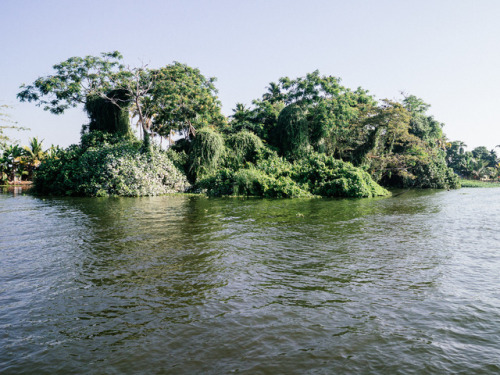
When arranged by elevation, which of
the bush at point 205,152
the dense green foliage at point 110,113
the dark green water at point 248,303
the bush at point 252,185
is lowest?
the dark green water at point 248,303

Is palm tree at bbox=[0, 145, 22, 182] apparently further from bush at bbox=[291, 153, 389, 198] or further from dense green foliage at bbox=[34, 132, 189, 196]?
bush at bbox=[291, 153, 389, 198]

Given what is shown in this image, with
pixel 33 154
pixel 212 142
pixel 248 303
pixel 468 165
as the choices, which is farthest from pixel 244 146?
pixel 468 165

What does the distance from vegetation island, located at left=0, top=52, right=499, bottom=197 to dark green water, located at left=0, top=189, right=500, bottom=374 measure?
1455 centimetres

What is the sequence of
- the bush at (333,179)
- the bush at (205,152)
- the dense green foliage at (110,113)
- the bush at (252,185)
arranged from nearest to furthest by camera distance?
1. the bush at (252,185)
2. the bush at (333,179)
3. the bush at (205,152)
4. the dense green foliage at (110,113)

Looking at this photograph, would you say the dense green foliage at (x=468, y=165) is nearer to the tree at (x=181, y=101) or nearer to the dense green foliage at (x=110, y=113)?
the tree at (x=181, y=101)

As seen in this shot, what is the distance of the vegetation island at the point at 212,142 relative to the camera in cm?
2434

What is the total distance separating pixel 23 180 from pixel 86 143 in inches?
1240

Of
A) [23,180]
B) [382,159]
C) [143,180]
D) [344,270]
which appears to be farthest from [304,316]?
[23,180]

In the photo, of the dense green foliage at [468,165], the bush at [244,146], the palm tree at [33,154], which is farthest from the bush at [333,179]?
the dense green foliage at [468,165]

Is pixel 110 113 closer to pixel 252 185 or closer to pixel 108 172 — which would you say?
pixel 108 172

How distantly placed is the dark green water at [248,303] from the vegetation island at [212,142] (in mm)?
14553

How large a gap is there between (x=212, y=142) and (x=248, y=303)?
74.6 feet

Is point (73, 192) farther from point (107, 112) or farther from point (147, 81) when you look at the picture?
point (147, 81)

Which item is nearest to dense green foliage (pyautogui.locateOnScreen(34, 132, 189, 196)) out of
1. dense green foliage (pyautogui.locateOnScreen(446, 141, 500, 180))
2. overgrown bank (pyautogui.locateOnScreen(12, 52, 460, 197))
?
overgrown bank (pyautogui.locateOnScreen(12, 52, 460, 197))
